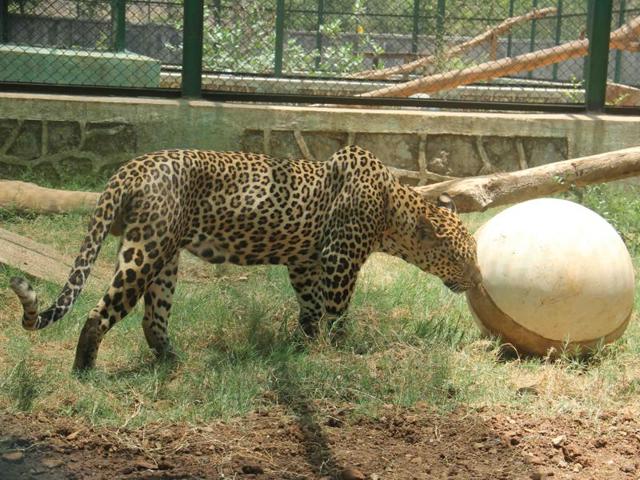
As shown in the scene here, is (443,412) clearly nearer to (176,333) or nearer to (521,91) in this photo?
(176,333)

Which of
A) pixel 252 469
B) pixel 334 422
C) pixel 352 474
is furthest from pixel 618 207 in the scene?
pixel 252 469

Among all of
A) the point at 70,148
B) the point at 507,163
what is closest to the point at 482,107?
the point at 507,163

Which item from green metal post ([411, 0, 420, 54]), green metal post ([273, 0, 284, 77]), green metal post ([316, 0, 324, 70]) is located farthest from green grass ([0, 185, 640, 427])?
green metal post ([316, 0, 324, 70])

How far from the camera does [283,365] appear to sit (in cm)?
561

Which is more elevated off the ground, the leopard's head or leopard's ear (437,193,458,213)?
leopard's ear (437,193,458,213)

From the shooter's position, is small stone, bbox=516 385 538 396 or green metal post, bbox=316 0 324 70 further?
green metal post, bbox=316 0 324 70

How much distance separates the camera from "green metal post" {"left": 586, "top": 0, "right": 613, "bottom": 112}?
1034 cm

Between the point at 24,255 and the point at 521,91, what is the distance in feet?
24.7

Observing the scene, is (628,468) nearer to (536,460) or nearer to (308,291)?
(536,460)

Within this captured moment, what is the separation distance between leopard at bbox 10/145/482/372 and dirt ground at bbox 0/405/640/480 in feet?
2.57

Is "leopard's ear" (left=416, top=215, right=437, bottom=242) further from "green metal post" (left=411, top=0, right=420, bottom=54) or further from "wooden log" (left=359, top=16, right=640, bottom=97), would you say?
"green metal post" (left=411, top=0, right=420, bottom=54)

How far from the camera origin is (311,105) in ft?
36.2

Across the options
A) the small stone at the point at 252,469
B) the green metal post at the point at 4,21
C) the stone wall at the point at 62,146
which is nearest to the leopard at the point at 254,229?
the small stone at the point at 252,469

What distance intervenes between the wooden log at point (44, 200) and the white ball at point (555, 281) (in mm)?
3849
